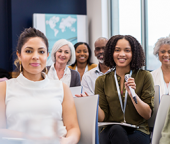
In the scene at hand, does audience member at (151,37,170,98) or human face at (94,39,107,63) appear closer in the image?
audience member at (151,37,170,98)

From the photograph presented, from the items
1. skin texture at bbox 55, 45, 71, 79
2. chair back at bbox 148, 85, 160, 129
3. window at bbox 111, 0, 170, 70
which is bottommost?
chair back at bbox 148, 85, 160, 129

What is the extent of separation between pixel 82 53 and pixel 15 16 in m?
2.41

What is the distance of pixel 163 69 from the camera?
9.55 feet

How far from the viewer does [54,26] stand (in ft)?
17.6

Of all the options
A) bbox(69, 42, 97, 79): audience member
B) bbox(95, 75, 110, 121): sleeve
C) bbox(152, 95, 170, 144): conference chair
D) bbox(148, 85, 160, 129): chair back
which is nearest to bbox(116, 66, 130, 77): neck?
bbox(95, 75, 110, 121): sleeve

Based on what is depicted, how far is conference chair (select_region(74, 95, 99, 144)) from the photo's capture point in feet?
5.04

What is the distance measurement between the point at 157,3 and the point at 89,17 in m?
2.29

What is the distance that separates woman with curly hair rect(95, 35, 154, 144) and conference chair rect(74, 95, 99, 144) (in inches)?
12.2

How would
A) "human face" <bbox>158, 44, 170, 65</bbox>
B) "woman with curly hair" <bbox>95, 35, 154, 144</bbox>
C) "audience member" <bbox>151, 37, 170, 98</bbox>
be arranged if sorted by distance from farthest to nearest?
"human face" <bbox>158, 44, 170, 65</bbox> < "audience member" <bbox>151, 37, 170, 98</bbox> < "woman with curly hair" <bbox>95, 35, 154, 144</bbox>

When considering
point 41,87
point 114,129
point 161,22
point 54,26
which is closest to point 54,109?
point 41,87

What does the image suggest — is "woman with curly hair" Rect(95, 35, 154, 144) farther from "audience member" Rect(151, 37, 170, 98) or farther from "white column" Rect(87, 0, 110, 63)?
"white column" Rect(87, 0, 110, 63)

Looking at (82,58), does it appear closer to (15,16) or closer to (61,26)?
(61,26)

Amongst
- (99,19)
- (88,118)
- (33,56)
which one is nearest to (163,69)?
(88,118)

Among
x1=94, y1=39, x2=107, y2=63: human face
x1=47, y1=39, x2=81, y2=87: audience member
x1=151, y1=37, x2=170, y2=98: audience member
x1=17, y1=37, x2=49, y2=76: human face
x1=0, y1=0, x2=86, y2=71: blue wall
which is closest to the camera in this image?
x1=17, y1=37, x2=49, y2=76: human face
